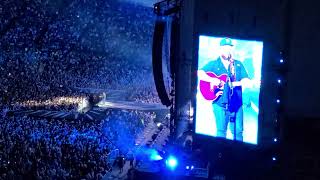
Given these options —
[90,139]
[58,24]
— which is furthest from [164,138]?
[58,24]

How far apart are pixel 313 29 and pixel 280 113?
228cm

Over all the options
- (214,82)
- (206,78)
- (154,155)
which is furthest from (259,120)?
(154,155)

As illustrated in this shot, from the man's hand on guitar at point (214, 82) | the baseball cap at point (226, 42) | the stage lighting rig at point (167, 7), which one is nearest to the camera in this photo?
the baseball cap at point (226, 42)

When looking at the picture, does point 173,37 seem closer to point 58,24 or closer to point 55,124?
point 55,124

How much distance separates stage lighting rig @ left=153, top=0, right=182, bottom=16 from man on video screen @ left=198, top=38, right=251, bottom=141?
2558 millimetres

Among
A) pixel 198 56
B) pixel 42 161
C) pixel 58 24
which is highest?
pixel 58 24

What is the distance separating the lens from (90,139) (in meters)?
14.9

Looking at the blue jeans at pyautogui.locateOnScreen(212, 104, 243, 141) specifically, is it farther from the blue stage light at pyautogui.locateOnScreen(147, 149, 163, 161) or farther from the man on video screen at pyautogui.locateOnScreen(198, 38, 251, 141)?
the blue stage light at pyautogui.locateOnScreen(147, 149, 163, 161)

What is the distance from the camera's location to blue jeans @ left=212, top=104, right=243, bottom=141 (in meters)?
11.9

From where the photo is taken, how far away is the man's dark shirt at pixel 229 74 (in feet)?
38.3

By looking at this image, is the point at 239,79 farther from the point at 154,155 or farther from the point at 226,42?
the point at 154,155

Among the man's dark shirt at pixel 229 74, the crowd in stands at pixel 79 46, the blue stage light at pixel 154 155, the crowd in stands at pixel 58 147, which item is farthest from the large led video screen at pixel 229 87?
the crowd in stands at pixel 79 46

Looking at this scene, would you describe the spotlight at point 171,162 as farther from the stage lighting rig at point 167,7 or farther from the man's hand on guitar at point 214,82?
the stage lighting rig at point 167,7

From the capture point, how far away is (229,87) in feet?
38.9
